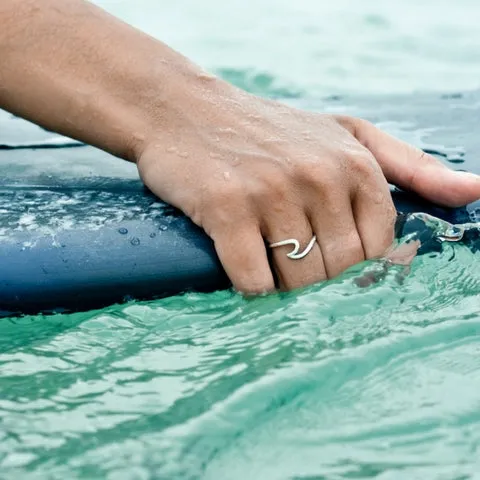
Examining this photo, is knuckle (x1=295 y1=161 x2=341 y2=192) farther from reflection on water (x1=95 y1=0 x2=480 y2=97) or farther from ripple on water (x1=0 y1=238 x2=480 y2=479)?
reflection on water (x1=95 y1=0 x2=480 y2=97)

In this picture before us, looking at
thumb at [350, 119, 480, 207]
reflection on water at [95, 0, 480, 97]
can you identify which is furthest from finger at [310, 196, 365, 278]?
reflection on water at [95, 0, 480, 97]

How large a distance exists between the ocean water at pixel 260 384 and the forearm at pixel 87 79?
342mm

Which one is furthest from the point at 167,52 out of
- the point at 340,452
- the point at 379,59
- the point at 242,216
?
the point at 379,59

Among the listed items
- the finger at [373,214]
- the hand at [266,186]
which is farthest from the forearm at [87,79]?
the finger at [373,214]

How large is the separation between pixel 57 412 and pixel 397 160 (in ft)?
2.88

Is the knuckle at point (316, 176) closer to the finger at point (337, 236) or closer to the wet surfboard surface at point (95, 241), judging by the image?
the finger at point (337, 236)

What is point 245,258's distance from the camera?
171 centimetres

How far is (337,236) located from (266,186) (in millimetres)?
163

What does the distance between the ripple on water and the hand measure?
0.06m

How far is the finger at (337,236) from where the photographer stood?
1.73m

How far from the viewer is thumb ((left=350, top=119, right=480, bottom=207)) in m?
1.92

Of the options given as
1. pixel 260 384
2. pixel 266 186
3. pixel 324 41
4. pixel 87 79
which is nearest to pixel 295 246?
pixel 266 186

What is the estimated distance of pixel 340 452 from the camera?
1.36 m

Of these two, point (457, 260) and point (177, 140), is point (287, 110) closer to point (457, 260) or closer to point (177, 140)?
point (177, 140)
